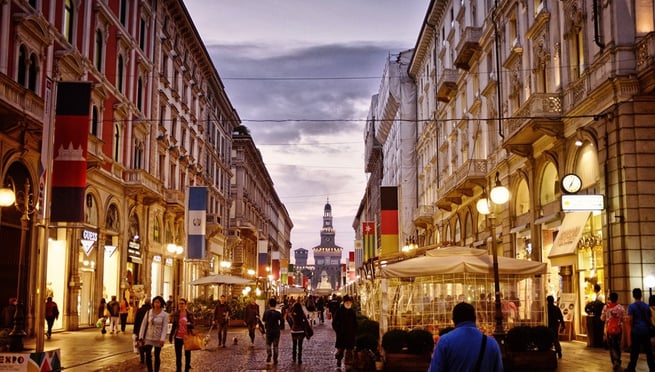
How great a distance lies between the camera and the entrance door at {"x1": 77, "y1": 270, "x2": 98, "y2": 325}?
112ft

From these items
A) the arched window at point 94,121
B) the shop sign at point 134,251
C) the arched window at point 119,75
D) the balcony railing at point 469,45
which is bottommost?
the shop sign at point 134,251

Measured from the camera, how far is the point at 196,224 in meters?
40.2

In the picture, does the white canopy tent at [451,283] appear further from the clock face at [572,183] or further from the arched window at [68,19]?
the arched window at [68,19]

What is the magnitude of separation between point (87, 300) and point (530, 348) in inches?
899

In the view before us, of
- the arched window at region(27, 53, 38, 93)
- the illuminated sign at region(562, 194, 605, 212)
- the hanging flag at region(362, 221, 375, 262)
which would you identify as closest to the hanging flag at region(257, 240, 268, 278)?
the hanging flag at region(362, 221, 375, 262)

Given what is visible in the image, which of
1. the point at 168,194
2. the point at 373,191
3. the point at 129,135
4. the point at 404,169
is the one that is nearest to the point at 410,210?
the point at 404,169

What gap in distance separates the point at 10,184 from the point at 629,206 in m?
19.7

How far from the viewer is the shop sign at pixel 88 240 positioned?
32719 mm

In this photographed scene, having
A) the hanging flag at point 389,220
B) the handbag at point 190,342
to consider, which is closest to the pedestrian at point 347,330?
the handbag at point 190,342

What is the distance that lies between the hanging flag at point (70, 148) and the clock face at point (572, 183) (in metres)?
14.0

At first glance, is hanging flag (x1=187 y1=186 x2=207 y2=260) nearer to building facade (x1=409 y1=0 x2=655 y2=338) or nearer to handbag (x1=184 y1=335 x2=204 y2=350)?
building facade (x1=409 y1=0 x2=655 y2=338)

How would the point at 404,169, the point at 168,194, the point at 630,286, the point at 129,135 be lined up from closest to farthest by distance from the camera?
the point at 630,286
the point at 129,135
the point at 168,194
the point at 404,169

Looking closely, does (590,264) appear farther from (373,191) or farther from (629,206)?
(373,191)

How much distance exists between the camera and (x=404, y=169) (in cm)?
6688
